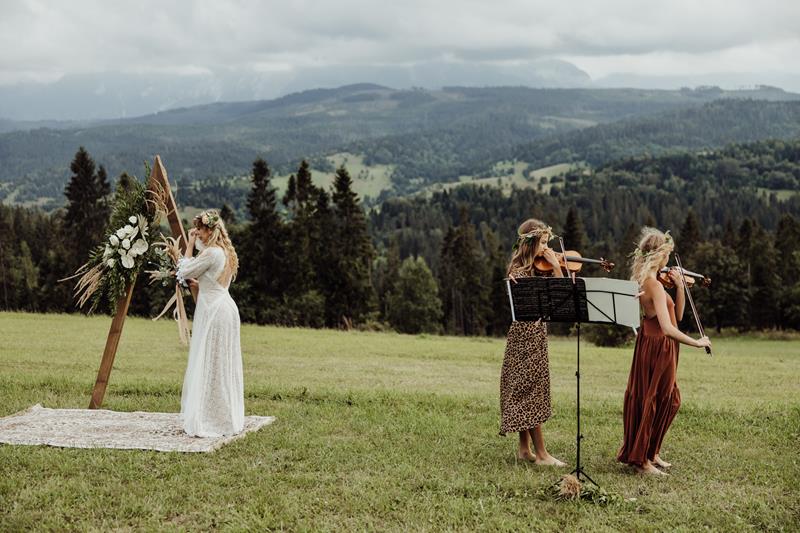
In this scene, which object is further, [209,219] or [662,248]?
[209,219]

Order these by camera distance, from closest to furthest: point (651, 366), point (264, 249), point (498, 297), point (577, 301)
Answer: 1. point (577, 301)
2. point (651, 366)
3. point (264, 249)
4. point (498, 297)

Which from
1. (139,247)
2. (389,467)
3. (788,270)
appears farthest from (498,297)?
(389,467)

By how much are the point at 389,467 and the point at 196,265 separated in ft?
14.4

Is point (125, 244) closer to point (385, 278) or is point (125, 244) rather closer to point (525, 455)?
point (525, 455)

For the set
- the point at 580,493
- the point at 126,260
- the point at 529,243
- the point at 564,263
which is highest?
the point at 529,243

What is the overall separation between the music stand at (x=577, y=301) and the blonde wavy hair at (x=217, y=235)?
4.80 metres

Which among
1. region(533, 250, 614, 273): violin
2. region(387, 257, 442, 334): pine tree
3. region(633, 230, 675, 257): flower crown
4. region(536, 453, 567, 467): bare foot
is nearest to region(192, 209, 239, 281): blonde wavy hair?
region(533, 250, 614, 273): violin

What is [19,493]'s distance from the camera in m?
9.05

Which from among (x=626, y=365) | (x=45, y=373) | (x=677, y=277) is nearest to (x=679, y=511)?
(x=677, y=277)

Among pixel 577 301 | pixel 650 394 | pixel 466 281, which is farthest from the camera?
pixel 466 281

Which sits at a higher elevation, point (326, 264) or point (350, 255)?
point (350, 255)

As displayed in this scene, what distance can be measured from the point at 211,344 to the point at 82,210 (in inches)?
2809

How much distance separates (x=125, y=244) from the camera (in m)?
13.0

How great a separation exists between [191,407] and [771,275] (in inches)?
3112
